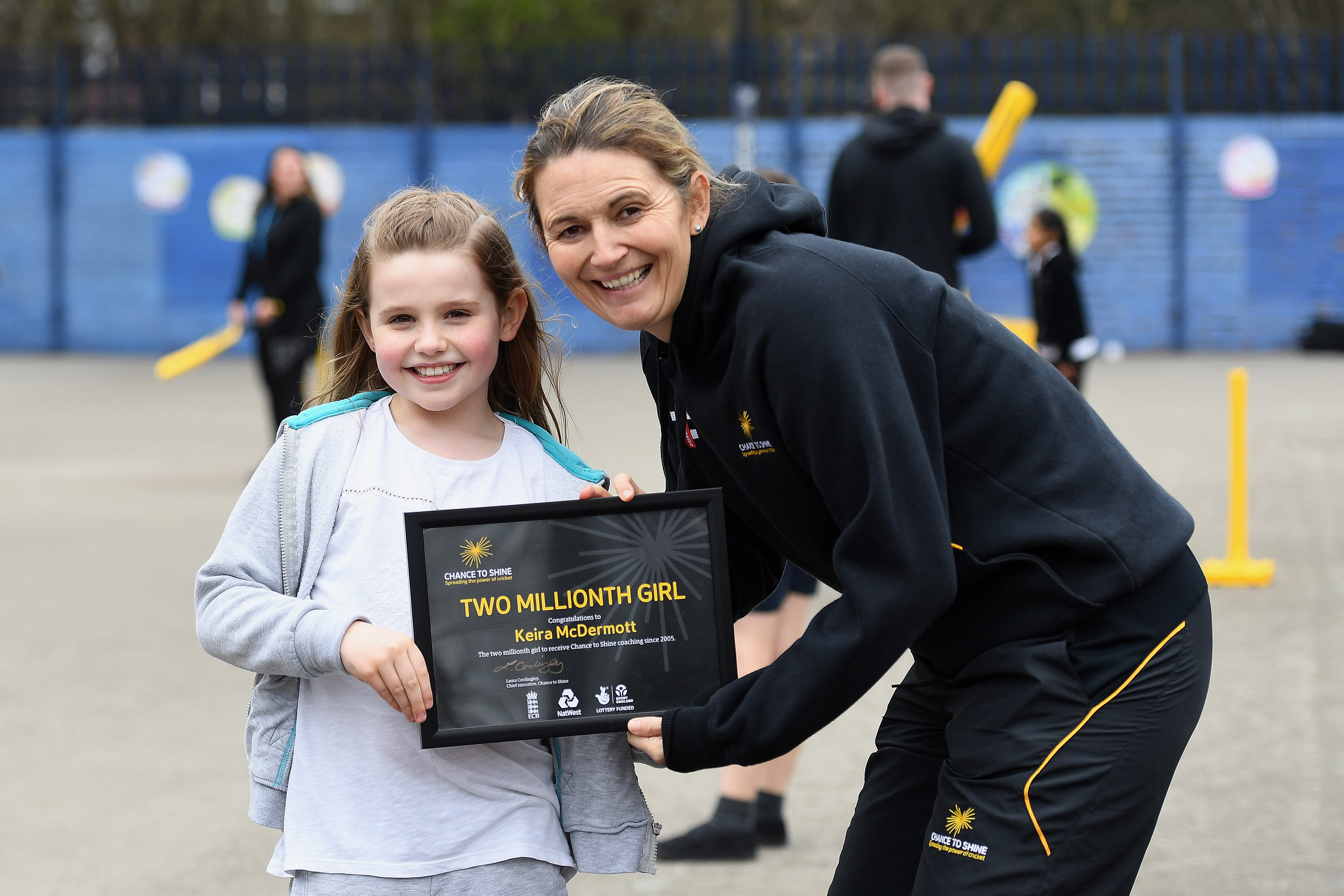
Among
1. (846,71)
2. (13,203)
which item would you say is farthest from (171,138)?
(846,71)

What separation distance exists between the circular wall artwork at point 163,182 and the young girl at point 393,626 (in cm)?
1812

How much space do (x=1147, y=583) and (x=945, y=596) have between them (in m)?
0.41

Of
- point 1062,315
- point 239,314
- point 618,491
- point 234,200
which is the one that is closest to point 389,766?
point 618,491

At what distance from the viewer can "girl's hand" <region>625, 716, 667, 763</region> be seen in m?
2.30

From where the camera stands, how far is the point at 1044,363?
240cm

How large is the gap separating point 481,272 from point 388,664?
681mm

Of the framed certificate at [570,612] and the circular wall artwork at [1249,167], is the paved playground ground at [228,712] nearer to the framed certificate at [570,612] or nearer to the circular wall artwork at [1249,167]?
the framed certificate at [570,612]

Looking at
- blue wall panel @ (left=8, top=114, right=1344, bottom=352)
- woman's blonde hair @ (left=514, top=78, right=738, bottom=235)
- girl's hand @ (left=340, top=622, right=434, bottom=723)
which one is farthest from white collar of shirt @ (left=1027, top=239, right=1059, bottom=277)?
blue wall panel @ (left=8, top=114, right=1344, bottom=352)

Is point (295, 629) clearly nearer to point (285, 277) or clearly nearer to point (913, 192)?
point (913, 192)

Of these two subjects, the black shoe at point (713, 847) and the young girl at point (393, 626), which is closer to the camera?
the young girl at point (393, 626)

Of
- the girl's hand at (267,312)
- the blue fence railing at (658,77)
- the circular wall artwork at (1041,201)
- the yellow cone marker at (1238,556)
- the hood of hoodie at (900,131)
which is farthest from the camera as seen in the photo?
the circular wall artwork at (1041,201)

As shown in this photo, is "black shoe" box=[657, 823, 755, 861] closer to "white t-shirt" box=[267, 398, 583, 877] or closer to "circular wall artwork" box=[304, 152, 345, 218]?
"white t-shirt" box=[267, 398, 583, 877]

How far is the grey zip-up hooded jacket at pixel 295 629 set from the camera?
87.4 inches

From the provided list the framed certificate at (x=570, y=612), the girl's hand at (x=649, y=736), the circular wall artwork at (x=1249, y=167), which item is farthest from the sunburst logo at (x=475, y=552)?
the circular wall artwork at (x=1249, y=167)
